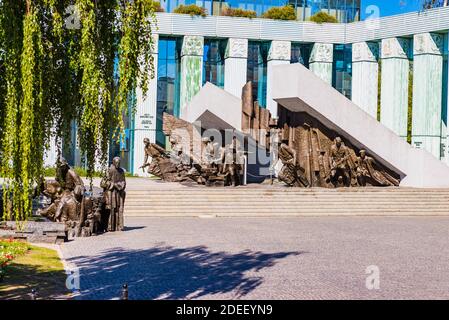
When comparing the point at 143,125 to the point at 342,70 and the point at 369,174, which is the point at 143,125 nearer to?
the point at 342,70

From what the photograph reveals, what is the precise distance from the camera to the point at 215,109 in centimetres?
3053

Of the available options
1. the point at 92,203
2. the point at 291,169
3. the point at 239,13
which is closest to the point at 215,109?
the point at 291,169

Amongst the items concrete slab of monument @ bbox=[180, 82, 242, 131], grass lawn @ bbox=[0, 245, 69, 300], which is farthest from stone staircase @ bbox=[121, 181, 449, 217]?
grass lawn @ bbox=[0, 245, 69, 300]

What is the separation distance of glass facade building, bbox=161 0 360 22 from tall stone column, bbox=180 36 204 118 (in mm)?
2641

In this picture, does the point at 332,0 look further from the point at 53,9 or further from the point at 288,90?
the point at 53,9

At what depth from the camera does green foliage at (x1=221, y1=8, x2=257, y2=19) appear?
4138 cm

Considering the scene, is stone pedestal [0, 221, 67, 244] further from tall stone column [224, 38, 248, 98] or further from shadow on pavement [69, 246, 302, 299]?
tall stone column [224, 38, 248, 98]

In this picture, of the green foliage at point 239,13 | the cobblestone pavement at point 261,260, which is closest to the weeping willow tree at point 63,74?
the cobblestone pavement at point 261,260

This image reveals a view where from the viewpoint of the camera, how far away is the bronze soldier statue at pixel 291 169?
24.4 m

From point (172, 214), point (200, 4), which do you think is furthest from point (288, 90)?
point (200, 4)

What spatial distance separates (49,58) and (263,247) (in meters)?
7.14

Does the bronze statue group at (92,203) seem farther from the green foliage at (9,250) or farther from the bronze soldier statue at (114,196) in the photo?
the green foliage at (9,250)

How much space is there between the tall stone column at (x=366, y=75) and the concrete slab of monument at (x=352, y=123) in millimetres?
16036

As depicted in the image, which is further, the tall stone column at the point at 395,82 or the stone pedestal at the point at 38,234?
the tall stone column at the point at 395,82
